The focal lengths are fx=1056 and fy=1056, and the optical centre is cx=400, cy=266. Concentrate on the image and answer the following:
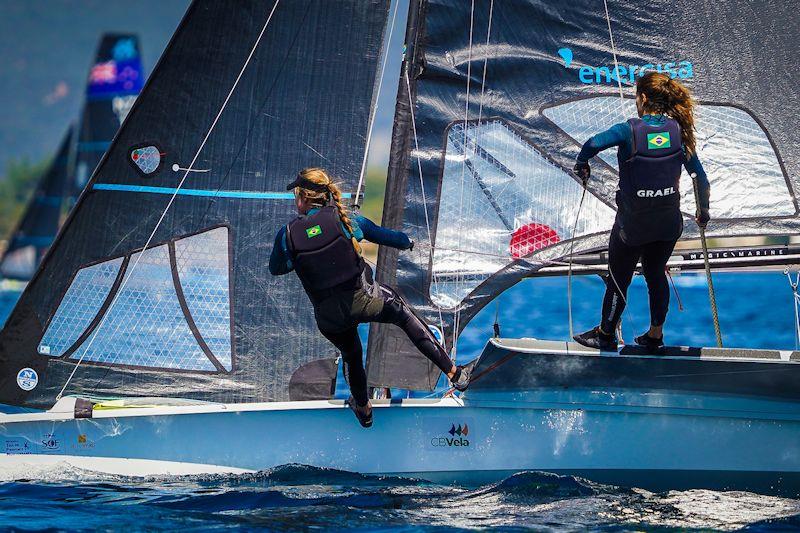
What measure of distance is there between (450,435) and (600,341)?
854mm

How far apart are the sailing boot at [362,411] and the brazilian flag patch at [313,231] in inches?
33.7

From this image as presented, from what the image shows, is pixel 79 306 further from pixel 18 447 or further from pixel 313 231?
pixel 313 231

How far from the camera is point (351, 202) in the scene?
18.2 feet

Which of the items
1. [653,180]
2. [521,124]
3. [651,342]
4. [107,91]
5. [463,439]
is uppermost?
[107,91]

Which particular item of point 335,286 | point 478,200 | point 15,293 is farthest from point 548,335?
point 15,293

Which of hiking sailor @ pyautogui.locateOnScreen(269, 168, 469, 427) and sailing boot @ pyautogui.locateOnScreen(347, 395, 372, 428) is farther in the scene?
sailing boot @ pyautogui.locateOnScreen(347, 395, 372, 428)

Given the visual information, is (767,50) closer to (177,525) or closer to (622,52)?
(622,52)

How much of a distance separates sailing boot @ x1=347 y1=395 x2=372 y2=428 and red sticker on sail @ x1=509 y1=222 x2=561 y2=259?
1131 mm

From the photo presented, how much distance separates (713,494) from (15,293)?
19.2m

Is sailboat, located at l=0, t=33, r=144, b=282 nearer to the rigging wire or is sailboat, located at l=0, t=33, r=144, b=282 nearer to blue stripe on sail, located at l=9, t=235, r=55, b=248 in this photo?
blue stripe on sail, located at l=9, t=235, r=55, b=248

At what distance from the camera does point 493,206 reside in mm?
5520

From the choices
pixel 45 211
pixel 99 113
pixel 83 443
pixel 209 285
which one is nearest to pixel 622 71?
pixel 209 285

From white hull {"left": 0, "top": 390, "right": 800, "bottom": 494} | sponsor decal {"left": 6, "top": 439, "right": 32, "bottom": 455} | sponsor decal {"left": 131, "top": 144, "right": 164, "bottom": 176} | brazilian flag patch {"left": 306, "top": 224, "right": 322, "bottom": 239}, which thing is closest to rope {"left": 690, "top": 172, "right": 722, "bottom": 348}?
white hull {"left": 0, "top": 390, "right": 800, "bottom": 494}

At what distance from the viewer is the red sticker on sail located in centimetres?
547
